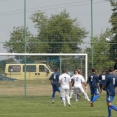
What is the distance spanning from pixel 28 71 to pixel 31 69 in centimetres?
24

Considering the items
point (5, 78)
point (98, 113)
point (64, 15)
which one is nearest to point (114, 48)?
point (64, 15)

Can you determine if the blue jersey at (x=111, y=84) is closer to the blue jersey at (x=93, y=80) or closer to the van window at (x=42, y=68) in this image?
the blue jersey at (x=93, y=80)

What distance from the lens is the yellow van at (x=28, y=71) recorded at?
3366 cm

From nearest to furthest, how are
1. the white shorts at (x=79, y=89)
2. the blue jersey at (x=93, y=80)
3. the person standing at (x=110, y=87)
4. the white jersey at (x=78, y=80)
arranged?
the person standing at (x=110, y=87) < the blue jersey at (x=93, y=80) < the white shorts at (x=79, y=89) < the white jersey at (x=78, y=80)

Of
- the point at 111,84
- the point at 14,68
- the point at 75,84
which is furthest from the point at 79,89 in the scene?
the point at 111,84

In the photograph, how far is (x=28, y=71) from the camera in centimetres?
3422

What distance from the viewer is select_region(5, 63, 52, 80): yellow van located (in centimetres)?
3366

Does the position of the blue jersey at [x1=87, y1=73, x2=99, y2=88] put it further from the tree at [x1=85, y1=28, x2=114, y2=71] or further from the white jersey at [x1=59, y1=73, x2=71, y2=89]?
the tree at [x1=85, y1=28, x2=114, y2=71]

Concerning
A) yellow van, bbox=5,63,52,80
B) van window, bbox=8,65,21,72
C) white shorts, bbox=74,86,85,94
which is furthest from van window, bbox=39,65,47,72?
white shorts, bbox=74,86,85,94

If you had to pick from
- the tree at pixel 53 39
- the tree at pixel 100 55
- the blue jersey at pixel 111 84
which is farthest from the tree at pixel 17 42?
the blue jersey at pixel 111 84

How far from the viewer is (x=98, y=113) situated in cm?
2184

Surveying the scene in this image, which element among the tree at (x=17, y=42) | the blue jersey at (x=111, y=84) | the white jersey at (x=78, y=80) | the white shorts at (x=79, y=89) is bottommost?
the white shorts at (x=79, y=89)

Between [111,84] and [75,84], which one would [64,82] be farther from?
[111,84]

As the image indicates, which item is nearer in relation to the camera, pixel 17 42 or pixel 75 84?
pixel 75 84
